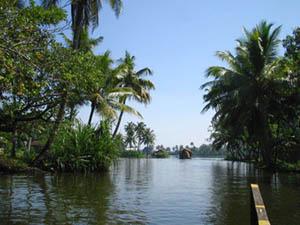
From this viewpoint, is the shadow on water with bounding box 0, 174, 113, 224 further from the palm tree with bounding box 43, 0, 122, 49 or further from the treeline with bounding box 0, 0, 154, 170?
the palm tree with bounding box 43, 0, 122, 49

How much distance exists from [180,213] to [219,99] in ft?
67.6

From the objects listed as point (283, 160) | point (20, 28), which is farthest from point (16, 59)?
point (283, 160)

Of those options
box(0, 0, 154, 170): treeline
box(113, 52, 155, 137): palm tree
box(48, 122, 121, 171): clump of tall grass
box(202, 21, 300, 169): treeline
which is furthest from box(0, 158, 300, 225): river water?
box(113, 52, 155, 137): palm tree

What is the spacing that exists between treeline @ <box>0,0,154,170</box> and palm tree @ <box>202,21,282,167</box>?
8.11 meters

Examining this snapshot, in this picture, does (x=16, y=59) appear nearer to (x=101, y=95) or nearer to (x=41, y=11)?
(x=41, y=11)

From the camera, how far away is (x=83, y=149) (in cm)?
2439

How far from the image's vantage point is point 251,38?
2862cm

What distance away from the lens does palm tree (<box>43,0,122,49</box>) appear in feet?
74.1

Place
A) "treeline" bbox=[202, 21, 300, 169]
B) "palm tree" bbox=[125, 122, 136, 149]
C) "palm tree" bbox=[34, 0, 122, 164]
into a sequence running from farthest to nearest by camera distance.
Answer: "palm tree" bbox=[125, 122, 136, 149] → "treeline" bbox=[202, 21, 300, 169] → "palm tree" bbox=[34, 0, 122, 164]

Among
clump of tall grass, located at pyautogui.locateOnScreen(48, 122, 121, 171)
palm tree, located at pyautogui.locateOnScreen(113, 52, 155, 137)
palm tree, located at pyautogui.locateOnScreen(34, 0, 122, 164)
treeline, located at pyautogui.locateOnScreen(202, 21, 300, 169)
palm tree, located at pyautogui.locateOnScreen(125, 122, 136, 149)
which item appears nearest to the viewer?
palm tree, located at pyautogui.locateOnScreen(34, 0, 122, 164)

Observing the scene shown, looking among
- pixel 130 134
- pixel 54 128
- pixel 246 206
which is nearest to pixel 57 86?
pixel 246 206

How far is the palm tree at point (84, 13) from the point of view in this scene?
22594mm

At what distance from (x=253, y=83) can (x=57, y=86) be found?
19.7 meters

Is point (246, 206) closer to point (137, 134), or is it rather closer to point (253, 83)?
point (253, 83)
